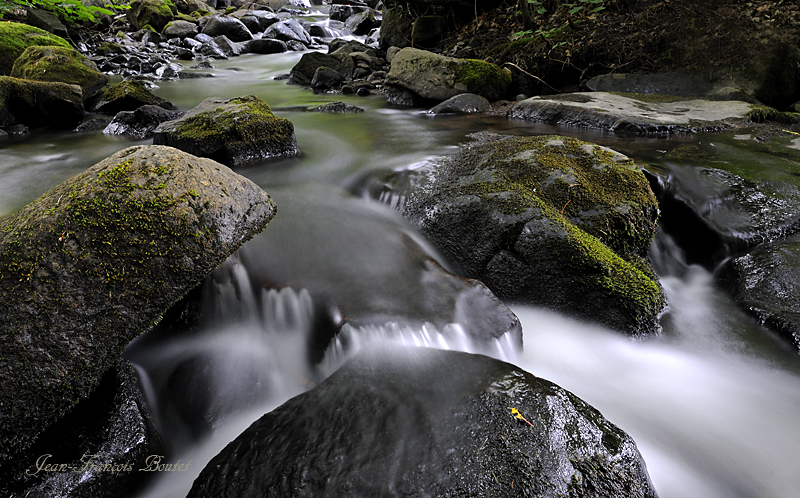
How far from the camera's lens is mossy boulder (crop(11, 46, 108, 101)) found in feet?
28.7

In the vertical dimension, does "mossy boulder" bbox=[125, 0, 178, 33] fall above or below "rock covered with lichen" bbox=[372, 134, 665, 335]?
above

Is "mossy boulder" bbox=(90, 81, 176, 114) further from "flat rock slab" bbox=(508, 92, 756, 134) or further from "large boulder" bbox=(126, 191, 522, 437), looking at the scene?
"flat rock slab" bbox=(508, 92, 756, 134)

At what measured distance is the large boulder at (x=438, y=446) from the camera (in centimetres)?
152

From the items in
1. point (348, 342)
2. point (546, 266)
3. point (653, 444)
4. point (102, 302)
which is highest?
point (102, 302)

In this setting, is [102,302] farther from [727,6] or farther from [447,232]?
[727,6]

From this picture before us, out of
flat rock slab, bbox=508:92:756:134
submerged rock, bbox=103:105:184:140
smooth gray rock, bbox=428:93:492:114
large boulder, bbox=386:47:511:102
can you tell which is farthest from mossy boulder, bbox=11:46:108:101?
flat rock slab, bbox=508:92:756:134

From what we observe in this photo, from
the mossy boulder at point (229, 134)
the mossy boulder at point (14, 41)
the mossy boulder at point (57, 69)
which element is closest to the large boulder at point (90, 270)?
the mossy boulder at point (229, 134)

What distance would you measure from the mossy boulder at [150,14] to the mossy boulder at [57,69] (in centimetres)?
1542

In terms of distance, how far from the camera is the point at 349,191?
4.77 metres

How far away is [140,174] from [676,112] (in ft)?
26.1

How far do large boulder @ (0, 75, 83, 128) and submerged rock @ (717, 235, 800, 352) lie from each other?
10.6 meters

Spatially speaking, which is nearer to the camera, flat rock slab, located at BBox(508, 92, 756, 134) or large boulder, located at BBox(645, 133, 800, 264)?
large boulder, located at BBox(645, 133, 800, 264)

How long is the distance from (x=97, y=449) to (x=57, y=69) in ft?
34.3

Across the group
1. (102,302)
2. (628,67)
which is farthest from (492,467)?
(628,67)
